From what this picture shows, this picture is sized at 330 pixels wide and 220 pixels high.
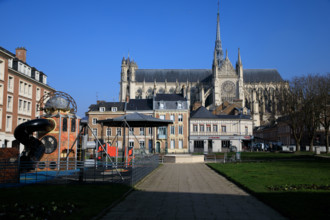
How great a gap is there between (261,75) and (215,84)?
25910 millimetres

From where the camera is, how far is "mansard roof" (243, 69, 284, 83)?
380ft

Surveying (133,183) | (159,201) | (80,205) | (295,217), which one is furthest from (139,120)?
(295,217)

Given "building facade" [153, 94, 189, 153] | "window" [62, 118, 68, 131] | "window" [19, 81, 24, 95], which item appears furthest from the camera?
"building facade" [153, 94, 189, 153]

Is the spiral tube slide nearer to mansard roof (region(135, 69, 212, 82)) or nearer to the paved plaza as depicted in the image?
the paved plaza

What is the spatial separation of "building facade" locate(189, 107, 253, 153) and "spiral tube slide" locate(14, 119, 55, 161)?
3950cm

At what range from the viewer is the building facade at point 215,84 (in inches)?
3927

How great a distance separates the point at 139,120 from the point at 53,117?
6032 mm

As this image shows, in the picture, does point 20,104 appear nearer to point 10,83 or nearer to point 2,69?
point 10,83

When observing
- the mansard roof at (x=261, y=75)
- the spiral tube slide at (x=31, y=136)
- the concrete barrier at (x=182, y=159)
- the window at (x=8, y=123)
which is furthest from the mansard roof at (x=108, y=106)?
the mansard roof at (x=261, y=75)

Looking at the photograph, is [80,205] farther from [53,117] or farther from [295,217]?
[53,117]

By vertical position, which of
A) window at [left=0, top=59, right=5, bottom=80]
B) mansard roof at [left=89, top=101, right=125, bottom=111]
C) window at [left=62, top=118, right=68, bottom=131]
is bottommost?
window at [left=62, top=118, right=68, bottom=131]

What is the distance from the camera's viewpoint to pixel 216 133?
5834 cm

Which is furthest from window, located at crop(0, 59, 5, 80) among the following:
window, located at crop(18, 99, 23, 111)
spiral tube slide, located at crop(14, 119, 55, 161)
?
spiral tube slide, located at crop(14, 119, 55, 161)

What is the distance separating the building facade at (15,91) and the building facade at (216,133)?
27.3 m
